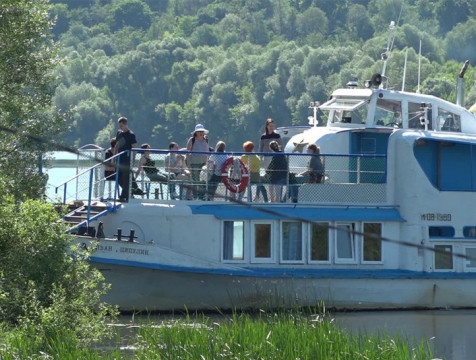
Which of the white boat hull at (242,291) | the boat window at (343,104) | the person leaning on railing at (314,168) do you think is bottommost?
the white boat hull at (242,291)

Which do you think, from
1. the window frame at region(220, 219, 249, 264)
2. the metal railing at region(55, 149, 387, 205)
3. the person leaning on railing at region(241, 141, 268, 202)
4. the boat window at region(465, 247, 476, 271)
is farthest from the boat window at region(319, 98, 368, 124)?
the window frame at region(220, 219, 249, 264)

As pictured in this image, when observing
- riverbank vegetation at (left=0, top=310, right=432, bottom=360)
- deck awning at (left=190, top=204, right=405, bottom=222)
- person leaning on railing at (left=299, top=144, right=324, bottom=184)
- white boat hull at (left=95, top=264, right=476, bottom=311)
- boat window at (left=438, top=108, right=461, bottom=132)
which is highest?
boat window at (left=438, top=108, right=461, bottom=132)

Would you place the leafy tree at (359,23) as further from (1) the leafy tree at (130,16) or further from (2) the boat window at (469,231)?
(2) the boat window at (469,231)

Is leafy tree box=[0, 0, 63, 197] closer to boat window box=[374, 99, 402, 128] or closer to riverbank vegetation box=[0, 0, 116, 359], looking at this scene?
riverbank vegetation box=[0, 0, 116, 359]

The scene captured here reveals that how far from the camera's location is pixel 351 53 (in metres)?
93.5

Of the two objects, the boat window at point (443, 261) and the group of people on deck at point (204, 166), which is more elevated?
the group of people on deck at point (204, 166)

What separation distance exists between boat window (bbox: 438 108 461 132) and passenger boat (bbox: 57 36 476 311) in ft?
1.39

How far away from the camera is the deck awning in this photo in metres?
22.8

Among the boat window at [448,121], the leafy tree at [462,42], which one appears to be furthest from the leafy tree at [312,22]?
the boat window at [448,121]

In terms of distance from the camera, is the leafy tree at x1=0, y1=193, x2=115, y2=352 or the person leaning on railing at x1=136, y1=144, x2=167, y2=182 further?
the person leaning on railing at x1=136, y1=144, x2=167, y2=182

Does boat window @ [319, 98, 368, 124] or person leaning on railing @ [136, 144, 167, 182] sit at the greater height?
boat window @ [319, 98, 368, 124]

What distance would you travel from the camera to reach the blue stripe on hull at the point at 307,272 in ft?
72.1

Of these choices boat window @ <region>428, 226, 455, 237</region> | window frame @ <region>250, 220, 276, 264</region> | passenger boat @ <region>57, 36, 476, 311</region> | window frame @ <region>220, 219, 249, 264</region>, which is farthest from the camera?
boat window @ <region>428, 226, 455, 237</region>

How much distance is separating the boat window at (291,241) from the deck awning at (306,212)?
22cm
